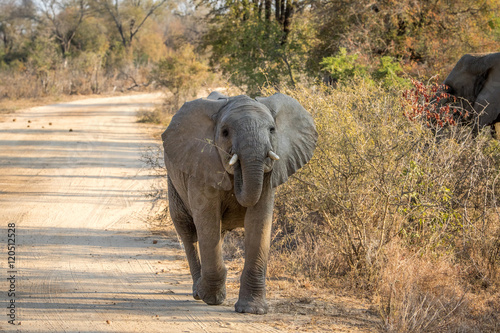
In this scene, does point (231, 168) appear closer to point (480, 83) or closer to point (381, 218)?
point (381, 218)

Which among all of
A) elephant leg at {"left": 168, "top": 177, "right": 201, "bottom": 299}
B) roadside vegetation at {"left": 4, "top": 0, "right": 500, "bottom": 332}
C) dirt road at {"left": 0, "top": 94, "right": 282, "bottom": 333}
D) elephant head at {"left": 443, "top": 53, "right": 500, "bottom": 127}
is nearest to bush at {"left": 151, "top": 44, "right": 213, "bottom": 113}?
dirt road at {"left": 0, "top": 94, "right": 282, "bottom": 333}

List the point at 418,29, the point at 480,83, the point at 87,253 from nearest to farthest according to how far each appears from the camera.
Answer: the point at 87,253 → the point at 480,83 → the point at 418,29

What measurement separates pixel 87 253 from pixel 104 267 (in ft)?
2.23

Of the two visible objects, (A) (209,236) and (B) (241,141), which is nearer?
(B) (241,141)

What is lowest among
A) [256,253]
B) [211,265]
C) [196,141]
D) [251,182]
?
[211,265]

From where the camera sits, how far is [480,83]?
33.5 feet

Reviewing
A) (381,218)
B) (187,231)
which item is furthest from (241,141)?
(381,218)

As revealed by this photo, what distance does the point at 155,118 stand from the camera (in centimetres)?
2170

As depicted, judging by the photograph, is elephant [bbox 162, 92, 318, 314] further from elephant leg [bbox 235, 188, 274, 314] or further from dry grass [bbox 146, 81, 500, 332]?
dry grass [bbox 146, 81, 500, 332]

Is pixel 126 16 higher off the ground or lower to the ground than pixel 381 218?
higher

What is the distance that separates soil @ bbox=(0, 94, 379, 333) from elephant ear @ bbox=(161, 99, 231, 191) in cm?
129

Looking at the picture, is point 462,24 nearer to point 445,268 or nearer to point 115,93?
point 445,268

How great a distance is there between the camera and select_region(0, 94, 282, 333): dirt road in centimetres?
518

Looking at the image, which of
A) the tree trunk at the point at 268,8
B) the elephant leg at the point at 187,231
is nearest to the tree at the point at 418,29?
the tree trunk at the point at 268,8
